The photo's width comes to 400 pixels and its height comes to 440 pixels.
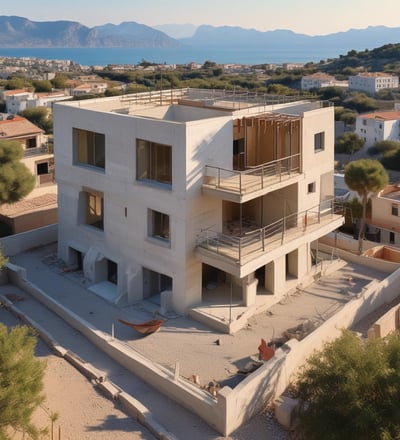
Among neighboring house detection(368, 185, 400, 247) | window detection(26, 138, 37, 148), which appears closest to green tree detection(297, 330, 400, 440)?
neighboring house detection(368, 185, 400, 247)

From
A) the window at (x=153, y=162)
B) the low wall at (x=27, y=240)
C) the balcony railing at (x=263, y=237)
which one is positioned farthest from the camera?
the low wall at (x=27, y=240)

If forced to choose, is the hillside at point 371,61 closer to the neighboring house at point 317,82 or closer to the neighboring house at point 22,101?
the neighboring house at point 317,82

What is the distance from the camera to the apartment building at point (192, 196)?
2017 centimetres

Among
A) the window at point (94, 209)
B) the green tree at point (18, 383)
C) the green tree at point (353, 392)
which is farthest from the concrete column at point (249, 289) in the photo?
the green tree at point (18, 383)

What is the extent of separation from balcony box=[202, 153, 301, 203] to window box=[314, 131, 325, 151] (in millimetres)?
1790

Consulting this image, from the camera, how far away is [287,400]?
613 inches

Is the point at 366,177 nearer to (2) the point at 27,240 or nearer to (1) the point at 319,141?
(1) the point at 319,141

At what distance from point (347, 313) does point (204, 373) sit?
6218 mm

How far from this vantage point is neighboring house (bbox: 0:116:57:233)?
102ft

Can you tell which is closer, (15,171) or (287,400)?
(287,400)

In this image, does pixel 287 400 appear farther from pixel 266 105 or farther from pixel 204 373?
pixel 266 105

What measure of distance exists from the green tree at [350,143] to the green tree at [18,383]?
70.3 m

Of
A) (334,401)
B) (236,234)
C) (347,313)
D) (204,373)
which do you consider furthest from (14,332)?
(347,313)

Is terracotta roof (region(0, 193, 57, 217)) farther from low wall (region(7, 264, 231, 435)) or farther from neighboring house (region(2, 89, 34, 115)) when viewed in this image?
neighboring house (region(2, 89, 34, 115))
